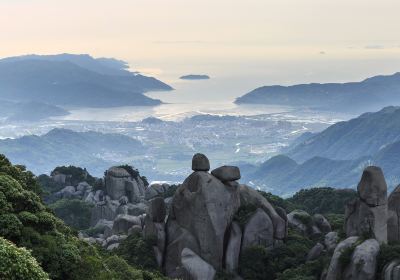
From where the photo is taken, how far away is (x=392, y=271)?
32.2 meters

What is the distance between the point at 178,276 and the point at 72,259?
17.6m

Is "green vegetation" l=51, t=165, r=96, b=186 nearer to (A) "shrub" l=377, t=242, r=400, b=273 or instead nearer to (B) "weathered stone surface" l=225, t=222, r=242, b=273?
(B) "weathered stone surface" l=225, t=222, r=242, b=273

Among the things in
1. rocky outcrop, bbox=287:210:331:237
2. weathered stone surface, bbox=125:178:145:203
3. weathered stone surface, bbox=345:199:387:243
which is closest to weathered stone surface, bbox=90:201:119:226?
weathered stone surface, bbox=125:178:145:203

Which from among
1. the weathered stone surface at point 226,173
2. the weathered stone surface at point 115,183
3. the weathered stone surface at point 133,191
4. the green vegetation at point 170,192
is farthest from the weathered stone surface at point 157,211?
the weathered stone surface at point 115,183

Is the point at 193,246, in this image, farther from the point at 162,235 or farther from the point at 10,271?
the point at 10,271

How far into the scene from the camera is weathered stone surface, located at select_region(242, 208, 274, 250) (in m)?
44.3

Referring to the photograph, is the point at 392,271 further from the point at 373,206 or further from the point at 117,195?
the point at 117,195

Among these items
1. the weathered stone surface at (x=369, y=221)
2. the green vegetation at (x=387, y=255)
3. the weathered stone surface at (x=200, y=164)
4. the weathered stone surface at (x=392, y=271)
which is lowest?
the weathered stone surface at (x=392, y=271)

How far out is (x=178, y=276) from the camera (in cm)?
4188

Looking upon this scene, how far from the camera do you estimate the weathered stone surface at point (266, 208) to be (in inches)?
1789

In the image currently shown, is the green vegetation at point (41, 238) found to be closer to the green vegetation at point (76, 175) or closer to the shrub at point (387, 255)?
the shrub at point (387, 255)

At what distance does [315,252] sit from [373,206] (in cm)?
679

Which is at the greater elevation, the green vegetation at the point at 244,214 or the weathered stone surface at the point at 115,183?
the green vegetation at the point at 244,214

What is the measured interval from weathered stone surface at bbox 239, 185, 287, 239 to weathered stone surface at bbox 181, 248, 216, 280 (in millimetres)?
5432
